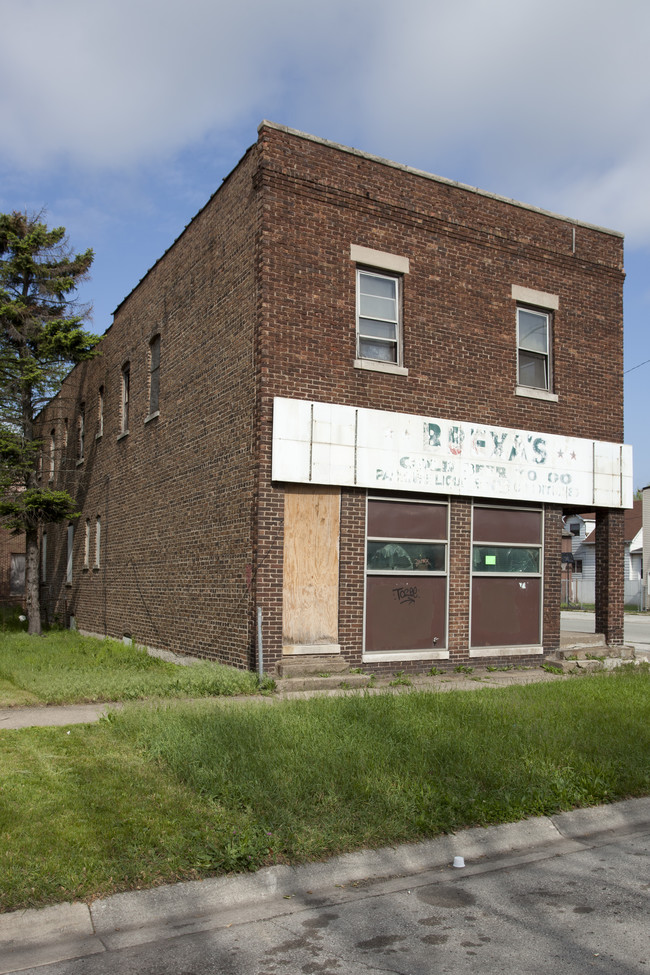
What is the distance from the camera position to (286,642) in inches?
486

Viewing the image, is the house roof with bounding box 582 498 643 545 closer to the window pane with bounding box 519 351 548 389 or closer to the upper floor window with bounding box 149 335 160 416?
the window pane with bounding box 519 351 548 389

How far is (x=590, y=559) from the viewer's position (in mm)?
54938

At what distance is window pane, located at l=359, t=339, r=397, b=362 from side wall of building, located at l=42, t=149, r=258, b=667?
1897 millimetres

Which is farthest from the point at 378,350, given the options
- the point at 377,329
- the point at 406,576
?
the point at 406,576

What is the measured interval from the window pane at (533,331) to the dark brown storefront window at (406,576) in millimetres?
3731

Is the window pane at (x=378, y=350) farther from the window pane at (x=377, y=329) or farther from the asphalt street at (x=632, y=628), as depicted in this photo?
the asphalt street at (x=632, y=628)

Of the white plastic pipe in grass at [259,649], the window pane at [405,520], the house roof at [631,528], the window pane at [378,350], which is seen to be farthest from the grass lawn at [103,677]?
the house roof at [631,528]

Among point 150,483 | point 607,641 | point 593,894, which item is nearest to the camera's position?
point 593,894

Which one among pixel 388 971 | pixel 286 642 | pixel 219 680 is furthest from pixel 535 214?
pixel 388 971

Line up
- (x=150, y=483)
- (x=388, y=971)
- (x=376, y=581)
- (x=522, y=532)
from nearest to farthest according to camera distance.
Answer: (x=388, y=971), (x=376, y=581), (x=522, y=532), (x=150, y=483)

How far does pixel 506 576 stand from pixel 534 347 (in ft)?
14.1

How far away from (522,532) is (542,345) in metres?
3.55

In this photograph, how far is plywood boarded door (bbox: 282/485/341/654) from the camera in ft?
40.9

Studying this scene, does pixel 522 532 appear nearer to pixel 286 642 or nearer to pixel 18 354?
pixel 286 642
